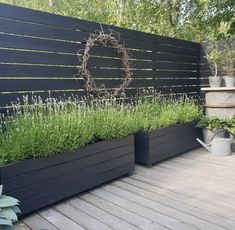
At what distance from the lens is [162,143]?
3.61 m

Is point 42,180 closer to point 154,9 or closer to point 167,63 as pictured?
point 167,63

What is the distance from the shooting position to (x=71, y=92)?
3.37 meters

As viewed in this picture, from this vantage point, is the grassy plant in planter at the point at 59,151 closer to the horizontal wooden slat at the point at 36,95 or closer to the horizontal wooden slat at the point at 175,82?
the horizontal wooden slat at the point at 36,95

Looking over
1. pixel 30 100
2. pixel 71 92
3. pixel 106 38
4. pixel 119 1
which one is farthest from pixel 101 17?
pixel 30 100

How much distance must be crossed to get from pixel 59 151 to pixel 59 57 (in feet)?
4.11

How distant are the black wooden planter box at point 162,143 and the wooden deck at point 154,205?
0.74 feet

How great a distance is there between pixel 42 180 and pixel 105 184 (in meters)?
0.79

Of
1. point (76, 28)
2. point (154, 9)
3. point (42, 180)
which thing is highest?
point (154, 9)

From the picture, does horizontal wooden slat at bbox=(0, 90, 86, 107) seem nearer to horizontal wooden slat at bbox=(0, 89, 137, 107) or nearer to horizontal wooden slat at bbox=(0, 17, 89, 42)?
horizontal wooden slat at bbox=(0, 89, 137, 107)

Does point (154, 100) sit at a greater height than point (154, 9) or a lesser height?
lesser

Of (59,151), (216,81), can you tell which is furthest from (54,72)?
(216,81)

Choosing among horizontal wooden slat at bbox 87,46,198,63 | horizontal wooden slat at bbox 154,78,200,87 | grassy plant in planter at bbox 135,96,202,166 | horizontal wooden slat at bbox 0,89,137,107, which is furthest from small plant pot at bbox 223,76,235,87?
horizontal wooden slat at bbox 0,89,137,107

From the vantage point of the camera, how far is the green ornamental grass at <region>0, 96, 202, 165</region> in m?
2.28

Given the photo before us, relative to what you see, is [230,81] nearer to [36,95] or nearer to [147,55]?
[147,55]
